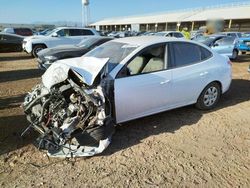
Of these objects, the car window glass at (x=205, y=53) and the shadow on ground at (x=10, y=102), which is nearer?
the car window glass at (x=205, y=53)

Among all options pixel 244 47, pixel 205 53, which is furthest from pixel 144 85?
pixel 244 47

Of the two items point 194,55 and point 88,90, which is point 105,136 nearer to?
point 88,90

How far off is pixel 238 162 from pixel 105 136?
78.0 inches

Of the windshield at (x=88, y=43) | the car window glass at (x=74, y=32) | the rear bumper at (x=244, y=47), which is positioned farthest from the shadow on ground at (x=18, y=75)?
the rear bumper at (x=244, y=47)

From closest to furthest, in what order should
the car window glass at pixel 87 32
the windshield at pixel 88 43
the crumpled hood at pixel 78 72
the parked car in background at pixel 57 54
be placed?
1. the crumpled hood at pixel 78 72
2. the parked car in background at pixel 57 54
3. the windshield at pixel 88 43
4. the car window glass at pixel 87 32

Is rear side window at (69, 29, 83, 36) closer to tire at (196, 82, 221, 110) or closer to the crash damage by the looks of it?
tire at (196, 82, 221, 110)

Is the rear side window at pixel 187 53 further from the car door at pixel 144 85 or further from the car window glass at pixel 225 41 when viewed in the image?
the car window glass at pixel 225 41

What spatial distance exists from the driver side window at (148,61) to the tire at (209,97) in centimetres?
133

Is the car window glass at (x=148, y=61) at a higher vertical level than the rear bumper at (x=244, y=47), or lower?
higher

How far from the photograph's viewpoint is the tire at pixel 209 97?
543 cm

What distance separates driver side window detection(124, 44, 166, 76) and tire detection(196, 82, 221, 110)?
1329 mm

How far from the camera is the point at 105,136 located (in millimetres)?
3744

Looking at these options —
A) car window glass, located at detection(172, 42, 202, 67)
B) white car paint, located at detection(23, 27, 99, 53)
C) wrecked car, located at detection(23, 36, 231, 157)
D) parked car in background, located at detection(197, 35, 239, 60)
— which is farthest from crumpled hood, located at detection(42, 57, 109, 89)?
parked car in background, located at detection(197, 35, 239, 60)

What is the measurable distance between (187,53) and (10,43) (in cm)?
1358
